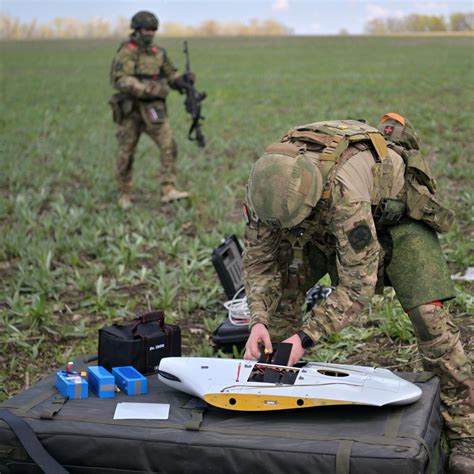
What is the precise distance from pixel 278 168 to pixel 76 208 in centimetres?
624

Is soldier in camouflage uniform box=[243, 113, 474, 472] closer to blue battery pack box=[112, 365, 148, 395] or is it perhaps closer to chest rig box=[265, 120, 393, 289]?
chest rig box=[265, 120, 393, 289]

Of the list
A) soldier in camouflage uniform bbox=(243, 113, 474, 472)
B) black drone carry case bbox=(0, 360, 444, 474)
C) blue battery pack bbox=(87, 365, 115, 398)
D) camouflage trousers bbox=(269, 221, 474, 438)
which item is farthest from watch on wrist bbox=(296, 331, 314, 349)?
blue battery pack bbox=(87, 365, 115, 398)

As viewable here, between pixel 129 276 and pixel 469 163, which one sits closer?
pixel 129 276

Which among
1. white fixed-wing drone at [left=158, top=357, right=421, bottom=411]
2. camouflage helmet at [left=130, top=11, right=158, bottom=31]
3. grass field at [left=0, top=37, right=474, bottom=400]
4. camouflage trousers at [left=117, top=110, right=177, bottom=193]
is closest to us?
white fixed-wing drone at [left=158, top=357, right=421, bottom=411]

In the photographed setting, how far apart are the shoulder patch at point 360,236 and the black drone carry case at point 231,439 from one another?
0.69m

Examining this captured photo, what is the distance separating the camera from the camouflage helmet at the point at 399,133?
4250 mm

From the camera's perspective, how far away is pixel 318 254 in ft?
14.1

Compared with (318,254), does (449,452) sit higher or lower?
lower

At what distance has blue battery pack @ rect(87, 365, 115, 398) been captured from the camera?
3.99m

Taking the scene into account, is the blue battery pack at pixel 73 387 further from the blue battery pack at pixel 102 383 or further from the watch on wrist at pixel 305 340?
the watch on wrist at pixel 305 340

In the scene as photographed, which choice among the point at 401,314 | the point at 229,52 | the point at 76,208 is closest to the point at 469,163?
the point at 76,208

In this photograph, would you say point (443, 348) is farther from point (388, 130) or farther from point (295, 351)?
point (388, 130)

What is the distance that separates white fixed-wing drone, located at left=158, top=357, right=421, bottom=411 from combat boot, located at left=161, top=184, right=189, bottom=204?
19.7 feet

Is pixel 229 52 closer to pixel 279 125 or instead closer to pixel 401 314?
pixel 279 125
